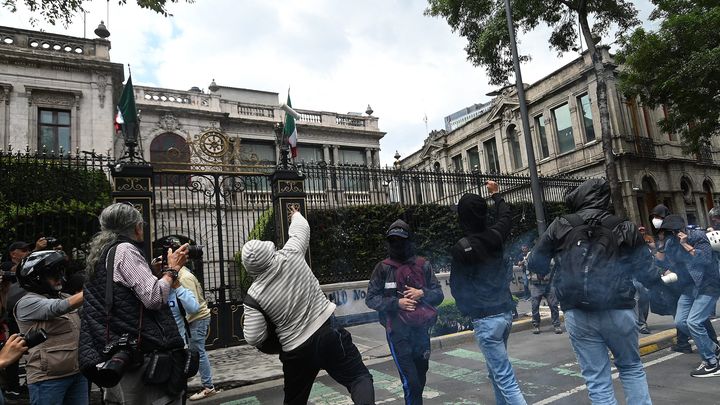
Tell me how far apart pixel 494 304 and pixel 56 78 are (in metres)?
19.3

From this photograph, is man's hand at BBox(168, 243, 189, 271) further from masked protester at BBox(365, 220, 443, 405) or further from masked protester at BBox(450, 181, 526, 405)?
masked protester at BBox(450, 181, 526, 405)

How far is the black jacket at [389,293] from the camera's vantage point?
140 inches

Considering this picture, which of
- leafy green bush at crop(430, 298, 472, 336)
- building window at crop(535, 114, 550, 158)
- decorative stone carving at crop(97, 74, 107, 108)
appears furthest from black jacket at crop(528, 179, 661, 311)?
building window at crop(535, 114, 550, 158)

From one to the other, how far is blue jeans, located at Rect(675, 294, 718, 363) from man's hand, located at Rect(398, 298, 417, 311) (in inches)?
144

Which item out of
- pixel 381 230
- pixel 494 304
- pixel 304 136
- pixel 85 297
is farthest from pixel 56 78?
pixel 494 304

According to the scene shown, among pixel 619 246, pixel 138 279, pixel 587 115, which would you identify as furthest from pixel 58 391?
pixel 587 115

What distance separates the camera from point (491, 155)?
2775cm

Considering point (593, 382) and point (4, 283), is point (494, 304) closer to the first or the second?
point (593, 382)

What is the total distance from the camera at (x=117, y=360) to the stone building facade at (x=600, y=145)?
2166cm

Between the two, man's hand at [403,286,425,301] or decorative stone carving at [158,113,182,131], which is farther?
decorative stone carving at [158,113,182,131]

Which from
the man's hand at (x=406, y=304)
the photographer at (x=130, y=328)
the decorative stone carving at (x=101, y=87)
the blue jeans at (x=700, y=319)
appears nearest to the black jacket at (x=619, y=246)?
the man's hand at (x=406, y=304)

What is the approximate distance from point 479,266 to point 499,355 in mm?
706

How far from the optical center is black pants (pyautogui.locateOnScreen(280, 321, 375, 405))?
2.88m

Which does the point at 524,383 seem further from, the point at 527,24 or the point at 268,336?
the point at 527,24
